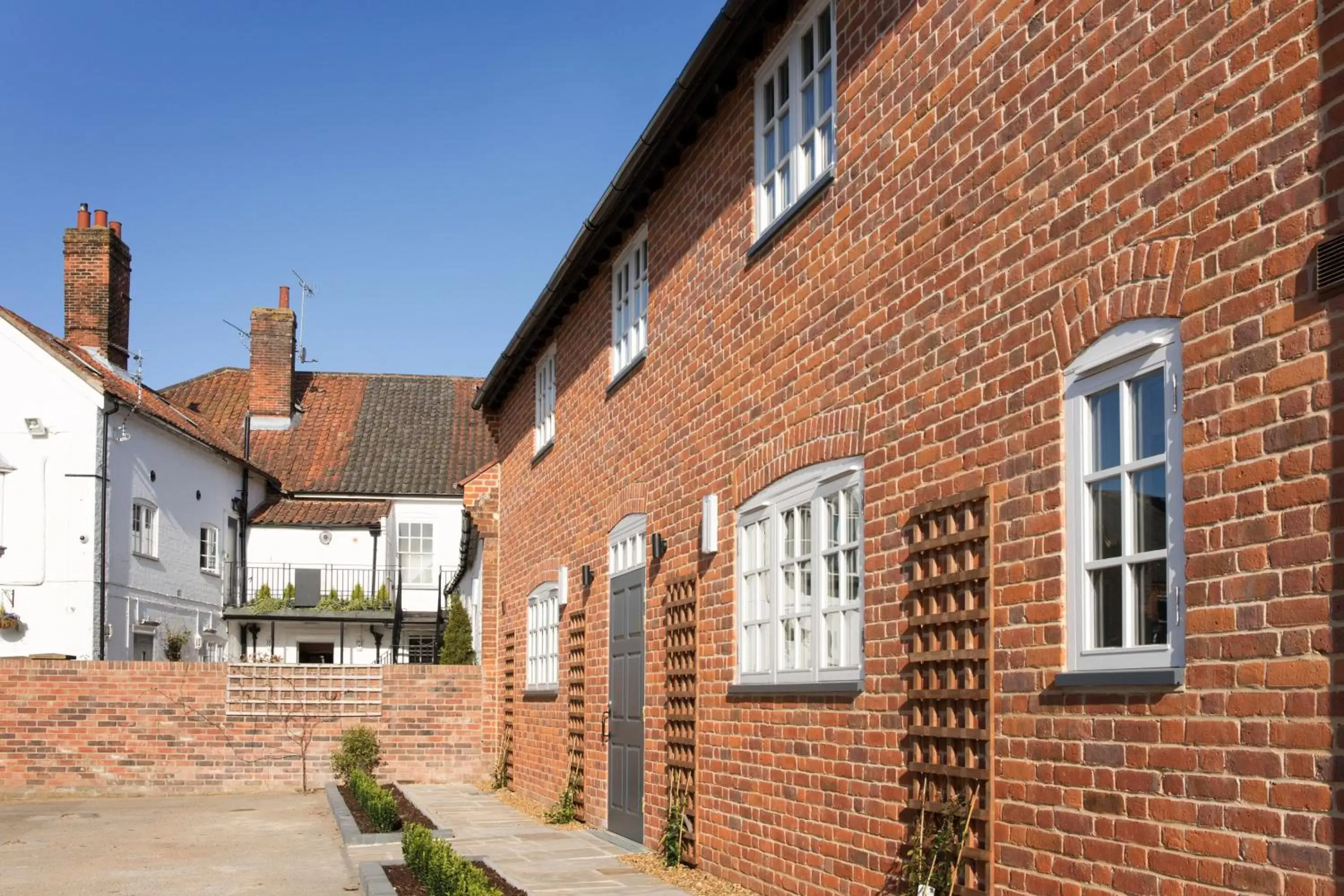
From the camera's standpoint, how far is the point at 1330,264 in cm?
427

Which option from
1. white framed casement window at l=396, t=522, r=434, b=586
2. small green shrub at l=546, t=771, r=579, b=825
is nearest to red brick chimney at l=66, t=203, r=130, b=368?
white framed casement window at l=396, t=522, r=434, b=586

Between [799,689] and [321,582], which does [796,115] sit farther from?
[321,582]

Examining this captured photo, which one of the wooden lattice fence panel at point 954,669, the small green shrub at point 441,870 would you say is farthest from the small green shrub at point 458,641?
the wooden lattice fence panel at point 954,669

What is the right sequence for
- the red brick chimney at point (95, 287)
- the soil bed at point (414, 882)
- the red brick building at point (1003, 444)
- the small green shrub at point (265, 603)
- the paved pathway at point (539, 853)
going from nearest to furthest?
the red brick building at point (1003, 444) → the soil bed at point (414, 882) → the paved pathway at point (539, 853) → the red brick chimney at point (95, 287) → the small green shrub at point (265, 603)

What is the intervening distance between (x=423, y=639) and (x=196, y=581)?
22.7 feet

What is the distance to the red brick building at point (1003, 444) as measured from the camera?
451 centimetres

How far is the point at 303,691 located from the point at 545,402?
666cm

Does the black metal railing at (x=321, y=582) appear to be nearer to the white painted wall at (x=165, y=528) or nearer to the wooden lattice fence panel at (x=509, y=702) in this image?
the white painted wall at (x=165, y=528)

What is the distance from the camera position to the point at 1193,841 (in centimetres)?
479

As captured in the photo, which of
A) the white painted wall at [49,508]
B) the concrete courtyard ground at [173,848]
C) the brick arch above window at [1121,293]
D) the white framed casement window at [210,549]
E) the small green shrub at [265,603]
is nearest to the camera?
the brick arch above window at [1121,293]

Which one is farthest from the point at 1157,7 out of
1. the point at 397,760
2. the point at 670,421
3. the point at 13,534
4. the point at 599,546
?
the point at 13,534

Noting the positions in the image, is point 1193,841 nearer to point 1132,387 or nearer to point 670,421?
point 1132,387

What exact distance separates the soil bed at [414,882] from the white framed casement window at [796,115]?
184 inches

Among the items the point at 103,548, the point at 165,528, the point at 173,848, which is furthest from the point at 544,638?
the point at 165,528
